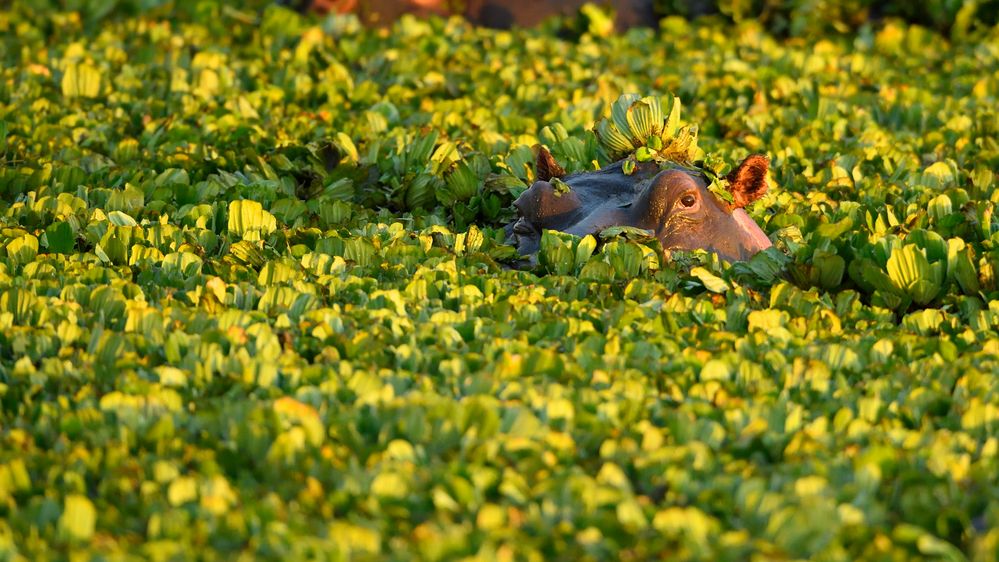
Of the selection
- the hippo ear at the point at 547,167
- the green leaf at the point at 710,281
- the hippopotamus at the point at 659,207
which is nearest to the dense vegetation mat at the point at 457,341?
the green leaf at the point at 710,281

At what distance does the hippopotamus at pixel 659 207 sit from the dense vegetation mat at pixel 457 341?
0.16 metres

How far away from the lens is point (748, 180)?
539 centimetres

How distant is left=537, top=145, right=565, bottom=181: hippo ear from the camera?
5.70 metres

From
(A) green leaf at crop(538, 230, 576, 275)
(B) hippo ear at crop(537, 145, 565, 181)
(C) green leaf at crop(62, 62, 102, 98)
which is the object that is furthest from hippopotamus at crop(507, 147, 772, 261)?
(C) green leaf at crop(62, 62, 102, 98)

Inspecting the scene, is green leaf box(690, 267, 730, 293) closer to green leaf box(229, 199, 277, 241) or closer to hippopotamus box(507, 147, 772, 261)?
hippopotamus box(507, 147, 772, 261)

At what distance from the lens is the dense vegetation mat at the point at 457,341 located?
300cm

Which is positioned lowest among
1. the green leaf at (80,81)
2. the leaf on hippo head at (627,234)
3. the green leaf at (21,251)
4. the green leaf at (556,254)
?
the green leaf at (80,81)

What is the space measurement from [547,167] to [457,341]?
69.7 inches

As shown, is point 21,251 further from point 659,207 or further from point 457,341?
point 659,207

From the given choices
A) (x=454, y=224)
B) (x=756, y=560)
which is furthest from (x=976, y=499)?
(x=454, y=224)

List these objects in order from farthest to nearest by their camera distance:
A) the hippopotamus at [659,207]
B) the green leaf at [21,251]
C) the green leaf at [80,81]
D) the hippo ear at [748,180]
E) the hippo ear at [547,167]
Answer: the green leaf at [80,81]
the hippo ear at [547,167]
the hippo ear at [748,180]
the hippopotamus at [659,207]
the green leaf at [21,251]

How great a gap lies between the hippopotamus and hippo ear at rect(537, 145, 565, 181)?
4.3 inches

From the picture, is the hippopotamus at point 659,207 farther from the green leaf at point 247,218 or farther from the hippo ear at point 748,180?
the green leaf at point 247,218

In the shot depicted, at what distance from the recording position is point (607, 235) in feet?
16.8
